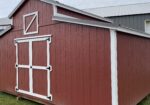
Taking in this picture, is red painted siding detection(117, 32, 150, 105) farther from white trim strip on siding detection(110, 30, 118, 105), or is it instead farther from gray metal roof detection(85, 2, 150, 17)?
gray metal roof detection(85, 2, 150, 17)

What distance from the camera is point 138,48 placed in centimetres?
598

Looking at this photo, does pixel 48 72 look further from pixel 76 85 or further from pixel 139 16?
pixel 139 16

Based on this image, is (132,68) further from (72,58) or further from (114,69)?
(72,58)

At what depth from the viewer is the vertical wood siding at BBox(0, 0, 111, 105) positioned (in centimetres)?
484

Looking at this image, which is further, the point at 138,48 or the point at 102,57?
the point at 138,48

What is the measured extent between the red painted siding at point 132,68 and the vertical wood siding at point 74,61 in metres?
0.33

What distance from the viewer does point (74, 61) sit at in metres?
5.59

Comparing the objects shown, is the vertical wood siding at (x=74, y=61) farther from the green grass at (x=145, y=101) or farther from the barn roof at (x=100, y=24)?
the green grass at (x=145, y=101)

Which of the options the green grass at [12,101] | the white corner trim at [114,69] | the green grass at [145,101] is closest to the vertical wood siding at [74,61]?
the white corner trim at [114,69]

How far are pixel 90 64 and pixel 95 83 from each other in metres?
0.43

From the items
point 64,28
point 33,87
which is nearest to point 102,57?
point 64,28

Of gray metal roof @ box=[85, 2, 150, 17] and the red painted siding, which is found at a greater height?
gray metal roof @ box=[85, 2, 150, 17]

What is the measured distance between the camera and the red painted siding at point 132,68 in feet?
15.9

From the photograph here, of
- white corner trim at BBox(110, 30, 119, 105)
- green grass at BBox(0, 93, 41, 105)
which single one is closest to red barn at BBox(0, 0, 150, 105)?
white corner trim at BBox(110, 30, 119, 105)
